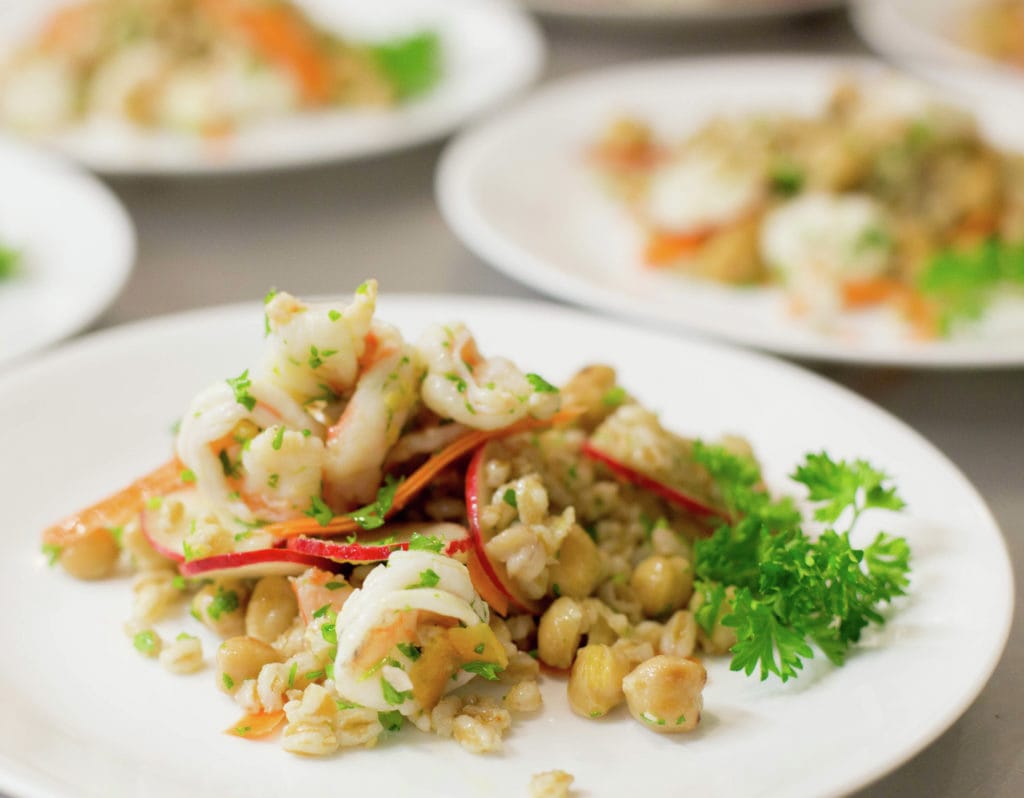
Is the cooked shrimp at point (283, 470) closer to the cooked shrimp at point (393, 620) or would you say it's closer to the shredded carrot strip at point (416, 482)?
the shredded carrot strip at point (416, 482)

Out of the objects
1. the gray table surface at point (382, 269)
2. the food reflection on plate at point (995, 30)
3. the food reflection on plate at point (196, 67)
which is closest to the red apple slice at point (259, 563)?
the gray table surface at point (382, 269)

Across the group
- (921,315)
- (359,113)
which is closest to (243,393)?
(921,315)

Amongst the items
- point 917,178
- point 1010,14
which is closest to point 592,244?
point 917,178

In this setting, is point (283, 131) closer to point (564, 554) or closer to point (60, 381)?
point (60, 381)

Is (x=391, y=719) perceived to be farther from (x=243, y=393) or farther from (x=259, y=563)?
(x=243, y=393)

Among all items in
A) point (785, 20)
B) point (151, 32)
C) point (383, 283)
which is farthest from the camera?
point (785, 20)

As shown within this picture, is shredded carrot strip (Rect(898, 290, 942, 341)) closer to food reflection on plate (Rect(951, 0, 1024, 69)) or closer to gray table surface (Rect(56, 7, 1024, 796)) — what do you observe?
gray table surface (Rect(56, 7, 1024, 796))

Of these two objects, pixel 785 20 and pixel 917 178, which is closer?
pixel 917 178
